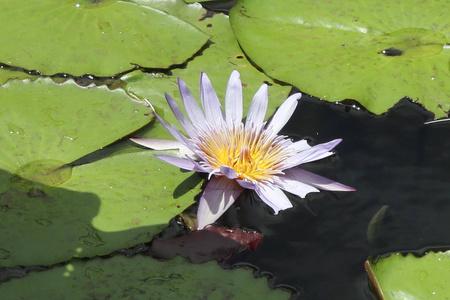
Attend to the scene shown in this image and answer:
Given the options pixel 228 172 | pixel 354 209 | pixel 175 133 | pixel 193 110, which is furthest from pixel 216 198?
pixel 354 209

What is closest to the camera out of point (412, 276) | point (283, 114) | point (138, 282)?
point (138, 282)

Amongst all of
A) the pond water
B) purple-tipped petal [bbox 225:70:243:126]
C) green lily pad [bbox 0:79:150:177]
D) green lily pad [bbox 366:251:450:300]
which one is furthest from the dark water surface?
green lily pad [bbox 0:79:150:177]

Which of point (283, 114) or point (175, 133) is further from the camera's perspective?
point (283, 114)

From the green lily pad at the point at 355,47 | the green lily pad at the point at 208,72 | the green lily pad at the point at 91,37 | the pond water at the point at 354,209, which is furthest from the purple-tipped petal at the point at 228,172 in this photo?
the green lily pad at the point at 91,37

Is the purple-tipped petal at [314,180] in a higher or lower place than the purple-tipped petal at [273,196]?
lower

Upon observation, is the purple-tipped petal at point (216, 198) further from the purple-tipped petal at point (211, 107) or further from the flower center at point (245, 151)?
the purple-tipped petal at point (211, 107)

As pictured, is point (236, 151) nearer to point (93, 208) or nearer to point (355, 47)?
point (93, 208)

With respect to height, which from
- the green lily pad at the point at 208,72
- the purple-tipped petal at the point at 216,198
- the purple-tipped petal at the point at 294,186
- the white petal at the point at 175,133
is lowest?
the purple-tipped petal at the point at 216,198

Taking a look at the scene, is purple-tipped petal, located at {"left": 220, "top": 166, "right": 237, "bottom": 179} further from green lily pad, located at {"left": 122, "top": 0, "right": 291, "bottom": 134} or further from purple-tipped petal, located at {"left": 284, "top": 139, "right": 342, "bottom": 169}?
green lily pad, located at {"left": 122, "top": 0, "right": 291, "bottom": 134}
